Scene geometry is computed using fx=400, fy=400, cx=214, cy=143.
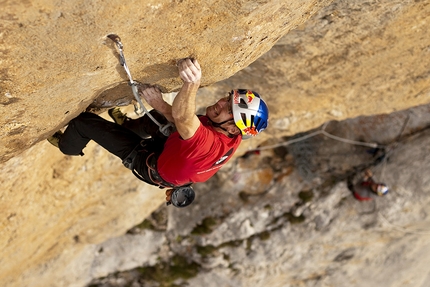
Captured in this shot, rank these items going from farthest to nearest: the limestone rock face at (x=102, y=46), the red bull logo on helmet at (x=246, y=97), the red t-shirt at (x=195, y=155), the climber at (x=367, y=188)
A: 1. the climber at (x=367, y=188)
2. the red bull logo on helmet at (x=246, y=97)
3. the red t-shirt at (x=195, y=155)
4. the limestone rock face at (x=102, y=46)

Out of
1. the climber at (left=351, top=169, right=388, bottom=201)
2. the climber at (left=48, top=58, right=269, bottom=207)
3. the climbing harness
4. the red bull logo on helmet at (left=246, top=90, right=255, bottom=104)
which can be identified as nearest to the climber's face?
the climber at (left=48, top=58, right=269, bottom=207)

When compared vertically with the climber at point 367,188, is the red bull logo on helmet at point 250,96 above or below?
above

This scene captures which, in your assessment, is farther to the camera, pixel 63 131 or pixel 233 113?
pixel 63 131

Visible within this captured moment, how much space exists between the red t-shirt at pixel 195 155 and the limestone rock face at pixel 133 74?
1.89ft

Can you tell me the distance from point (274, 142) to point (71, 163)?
5.05m

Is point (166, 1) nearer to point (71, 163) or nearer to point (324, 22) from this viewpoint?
point (324, 22)

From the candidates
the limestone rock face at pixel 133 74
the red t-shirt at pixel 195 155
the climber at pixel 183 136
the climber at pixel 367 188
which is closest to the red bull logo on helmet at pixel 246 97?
the climber at pixel 183 136

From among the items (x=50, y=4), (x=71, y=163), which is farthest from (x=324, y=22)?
(x=71, y=163)

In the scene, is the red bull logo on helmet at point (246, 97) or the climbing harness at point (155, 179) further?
the climbing harness at point (155, 179)

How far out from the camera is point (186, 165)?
388 centimetres

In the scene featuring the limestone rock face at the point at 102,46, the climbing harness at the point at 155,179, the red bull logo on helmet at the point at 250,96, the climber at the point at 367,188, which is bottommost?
the climber at the point at 367,188

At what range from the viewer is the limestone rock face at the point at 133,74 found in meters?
2.80

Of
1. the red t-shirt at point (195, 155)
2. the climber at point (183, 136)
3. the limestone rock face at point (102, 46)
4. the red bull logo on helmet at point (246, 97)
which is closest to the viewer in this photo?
the limestone rock face at point (102, 46)

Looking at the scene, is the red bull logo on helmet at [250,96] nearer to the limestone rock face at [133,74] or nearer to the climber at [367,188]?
the limestone rock face at [133,74]
